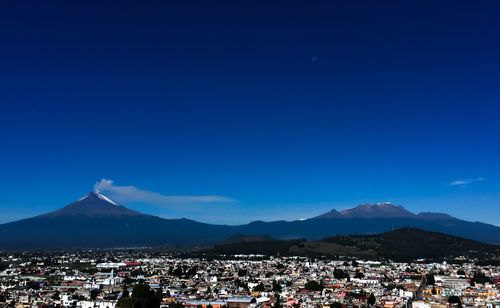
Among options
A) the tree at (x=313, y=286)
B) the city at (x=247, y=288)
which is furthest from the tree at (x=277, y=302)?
the tree at (x=313, y=286)

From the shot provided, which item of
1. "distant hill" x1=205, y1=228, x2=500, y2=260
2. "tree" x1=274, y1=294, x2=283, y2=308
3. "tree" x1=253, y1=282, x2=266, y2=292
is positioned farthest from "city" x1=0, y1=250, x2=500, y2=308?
"distant hill" x1=205, y1=228, x2=500, y2=260

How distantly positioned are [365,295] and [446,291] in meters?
7.37

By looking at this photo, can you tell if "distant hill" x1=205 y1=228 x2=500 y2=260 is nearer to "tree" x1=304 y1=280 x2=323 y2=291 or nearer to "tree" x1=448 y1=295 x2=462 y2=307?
"tree" x1=304 y1=280 x2=323 y2=291

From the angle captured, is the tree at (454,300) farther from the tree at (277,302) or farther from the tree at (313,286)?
the tree at (277,302)

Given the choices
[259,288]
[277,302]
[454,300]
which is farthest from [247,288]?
[454,300]

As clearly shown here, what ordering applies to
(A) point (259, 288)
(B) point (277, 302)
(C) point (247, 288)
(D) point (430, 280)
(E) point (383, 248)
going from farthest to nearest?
(E) point (383, 248) → (D) point (430, 280) → (C) point (247, 288) → (A) point (259, 288) → (B) point (277, 302)

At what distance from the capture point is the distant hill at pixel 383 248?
326 feet

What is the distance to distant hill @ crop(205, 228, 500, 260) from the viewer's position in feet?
326

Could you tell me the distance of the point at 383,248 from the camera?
105 metres

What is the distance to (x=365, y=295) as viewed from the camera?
4203cm

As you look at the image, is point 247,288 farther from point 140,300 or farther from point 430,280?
point 430,280

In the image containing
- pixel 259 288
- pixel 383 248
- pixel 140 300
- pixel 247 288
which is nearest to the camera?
pixel 140 300

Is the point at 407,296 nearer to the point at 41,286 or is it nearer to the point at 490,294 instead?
the point at 490,294

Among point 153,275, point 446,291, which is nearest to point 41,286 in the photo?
point 153,275
